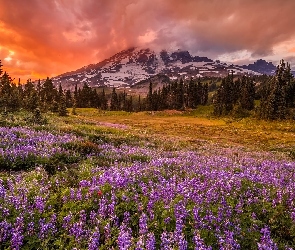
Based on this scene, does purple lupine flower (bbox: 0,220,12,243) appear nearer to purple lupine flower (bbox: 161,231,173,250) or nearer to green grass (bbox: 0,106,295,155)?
purple lupine flower (bbox: 161,231,173,250)

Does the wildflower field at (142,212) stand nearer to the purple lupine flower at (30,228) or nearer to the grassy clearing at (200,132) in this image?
the purple lupine flower at (30,228)

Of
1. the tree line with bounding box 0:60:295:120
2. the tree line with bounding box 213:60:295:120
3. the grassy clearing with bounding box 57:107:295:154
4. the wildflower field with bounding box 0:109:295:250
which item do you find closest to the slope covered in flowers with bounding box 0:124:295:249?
the wildflower field with bounding box 0:109:295:250

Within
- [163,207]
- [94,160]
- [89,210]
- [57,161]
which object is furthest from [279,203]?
[57,161]

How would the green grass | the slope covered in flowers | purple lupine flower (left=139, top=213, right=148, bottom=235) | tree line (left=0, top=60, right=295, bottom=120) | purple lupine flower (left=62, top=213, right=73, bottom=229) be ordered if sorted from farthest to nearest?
tree line (left=0, top=60, right=295, bottom=120)
the green grass
purple lupine flower (left=62, top=213, right=73, bottom=229)
purple lupine flower (left=139, top=213, right=148, bottom=235)
the slope covered in flowers

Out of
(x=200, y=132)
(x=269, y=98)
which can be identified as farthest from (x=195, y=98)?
(x=200, y=132)

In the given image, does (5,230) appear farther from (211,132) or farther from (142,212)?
(211,132)

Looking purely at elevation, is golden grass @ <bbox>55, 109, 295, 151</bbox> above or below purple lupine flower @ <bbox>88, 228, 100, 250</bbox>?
below

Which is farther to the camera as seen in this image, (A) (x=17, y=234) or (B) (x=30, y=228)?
(B) (x=30, y=228)

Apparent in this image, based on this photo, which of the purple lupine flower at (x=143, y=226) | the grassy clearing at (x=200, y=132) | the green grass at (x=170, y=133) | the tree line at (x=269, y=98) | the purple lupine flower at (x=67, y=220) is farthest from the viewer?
the tree line at (x=269, y=98)

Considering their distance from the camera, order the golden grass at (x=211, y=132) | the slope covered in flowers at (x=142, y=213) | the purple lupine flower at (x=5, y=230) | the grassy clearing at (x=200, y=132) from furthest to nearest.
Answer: the golden grass at (x=211, y=132), the grassy clearing at (x=200, y=132), the slope covered in flowers at (x=142, y=213), the purple lupine flower at (x=5, y=230)

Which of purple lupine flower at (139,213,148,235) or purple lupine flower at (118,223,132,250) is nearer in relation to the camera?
purple lupine flower at (118,223,132,250)

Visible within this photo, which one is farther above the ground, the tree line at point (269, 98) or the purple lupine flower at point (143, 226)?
the tree line at point (269, 98)

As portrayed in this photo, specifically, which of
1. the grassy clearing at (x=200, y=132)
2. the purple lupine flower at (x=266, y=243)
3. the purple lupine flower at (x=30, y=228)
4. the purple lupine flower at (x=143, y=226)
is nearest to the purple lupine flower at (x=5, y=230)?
the purple lupine flower at (x=30, y=228)

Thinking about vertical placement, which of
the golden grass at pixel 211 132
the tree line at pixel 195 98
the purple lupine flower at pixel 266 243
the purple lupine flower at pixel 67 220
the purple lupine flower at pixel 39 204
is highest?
the tree line at pixel 195 98
